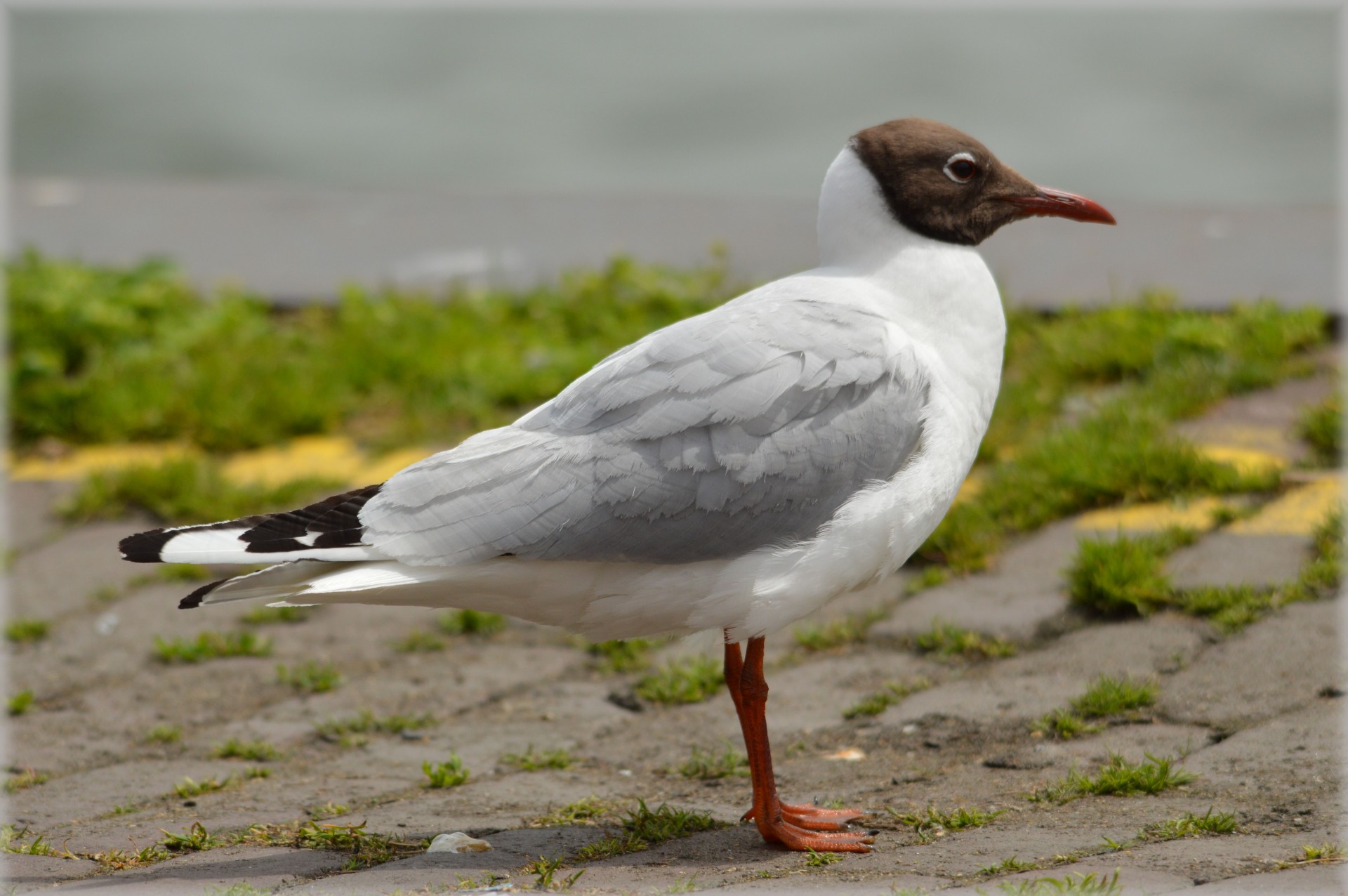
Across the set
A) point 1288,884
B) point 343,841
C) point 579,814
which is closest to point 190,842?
point 343,841

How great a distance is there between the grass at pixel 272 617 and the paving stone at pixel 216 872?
1.66 meters

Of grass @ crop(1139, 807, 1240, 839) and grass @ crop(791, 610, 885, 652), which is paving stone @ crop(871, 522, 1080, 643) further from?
grass @ crop(1139, 807, 1240, 839)

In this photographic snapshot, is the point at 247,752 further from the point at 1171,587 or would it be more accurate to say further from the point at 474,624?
the point at 1171,587

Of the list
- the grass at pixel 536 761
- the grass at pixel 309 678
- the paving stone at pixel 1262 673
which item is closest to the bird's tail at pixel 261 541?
the grass at pixel 536 761

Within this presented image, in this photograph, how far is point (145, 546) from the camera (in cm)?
317

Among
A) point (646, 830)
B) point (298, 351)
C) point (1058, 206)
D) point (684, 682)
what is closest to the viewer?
point (646, 830)

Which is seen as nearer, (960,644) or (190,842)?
(190,842)

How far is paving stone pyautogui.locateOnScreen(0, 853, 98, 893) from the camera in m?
2.99

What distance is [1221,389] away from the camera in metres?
5.42

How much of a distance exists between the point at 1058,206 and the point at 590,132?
12127mm

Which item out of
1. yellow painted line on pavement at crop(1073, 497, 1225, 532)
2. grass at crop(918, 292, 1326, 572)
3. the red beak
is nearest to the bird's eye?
the red beak

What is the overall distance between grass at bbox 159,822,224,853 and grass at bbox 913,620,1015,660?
2.06 m

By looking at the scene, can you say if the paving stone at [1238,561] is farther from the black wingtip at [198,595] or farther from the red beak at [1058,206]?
the black wingtip at [198,595]

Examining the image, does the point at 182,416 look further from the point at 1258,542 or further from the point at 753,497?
the point at 1258,542
